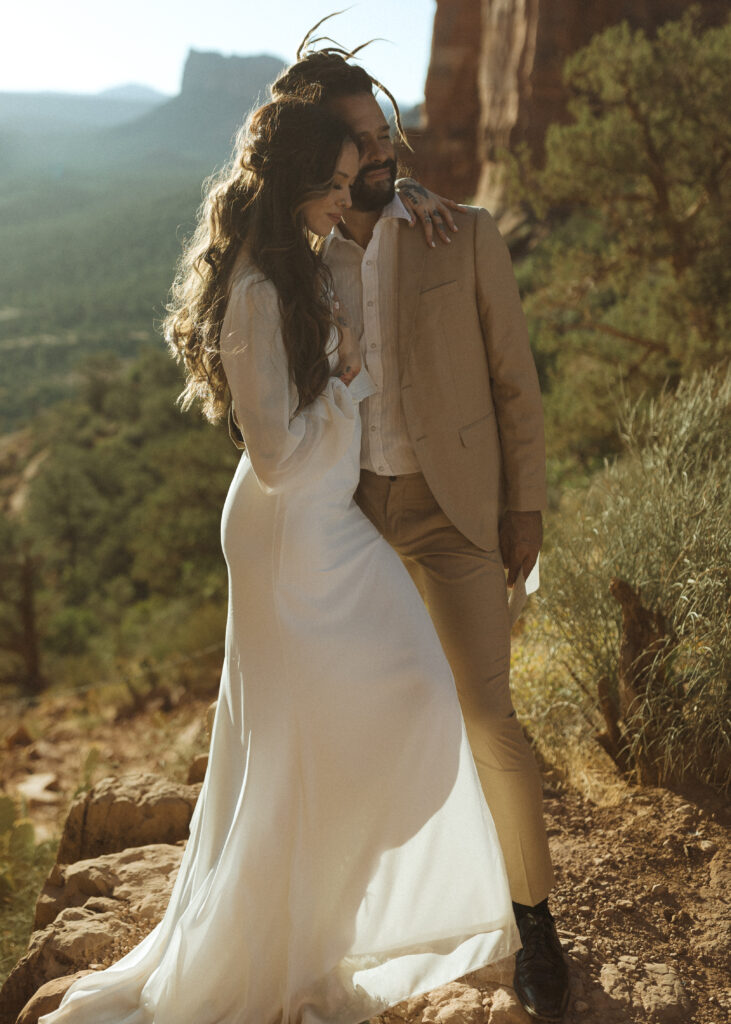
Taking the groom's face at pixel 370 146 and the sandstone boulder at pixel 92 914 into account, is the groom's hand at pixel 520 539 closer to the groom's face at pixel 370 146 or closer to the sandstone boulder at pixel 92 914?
the groom's face at pixel 370 146

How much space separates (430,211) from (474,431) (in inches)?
21.7

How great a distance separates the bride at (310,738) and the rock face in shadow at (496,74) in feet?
81.4

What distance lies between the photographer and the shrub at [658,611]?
274 centimetres

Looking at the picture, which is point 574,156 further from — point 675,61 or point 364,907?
point 364,907

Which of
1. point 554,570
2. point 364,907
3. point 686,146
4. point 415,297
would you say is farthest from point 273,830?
point 686,146

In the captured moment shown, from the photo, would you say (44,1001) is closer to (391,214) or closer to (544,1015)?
(544,1015)

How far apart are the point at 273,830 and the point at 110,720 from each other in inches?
276

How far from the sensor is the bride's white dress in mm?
1877

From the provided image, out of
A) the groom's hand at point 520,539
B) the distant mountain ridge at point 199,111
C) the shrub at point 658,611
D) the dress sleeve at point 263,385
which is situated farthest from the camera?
the distant mountain ridge at point 199,111

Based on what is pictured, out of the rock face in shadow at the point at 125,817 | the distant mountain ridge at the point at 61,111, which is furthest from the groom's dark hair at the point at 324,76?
the distant mountain ridge at the point at 61,111

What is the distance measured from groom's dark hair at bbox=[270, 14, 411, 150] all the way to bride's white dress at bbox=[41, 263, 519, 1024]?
544 mm

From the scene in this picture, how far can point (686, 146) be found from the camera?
326 inches

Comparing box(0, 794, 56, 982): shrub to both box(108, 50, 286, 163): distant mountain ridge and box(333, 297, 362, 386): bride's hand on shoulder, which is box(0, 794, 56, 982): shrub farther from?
box(108, 50, 286, 163): distant mountain ridge

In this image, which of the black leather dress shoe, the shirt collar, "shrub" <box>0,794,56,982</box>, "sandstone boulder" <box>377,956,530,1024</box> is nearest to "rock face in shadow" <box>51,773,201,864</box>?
"shrub" <box>0,794,56,982</box>
